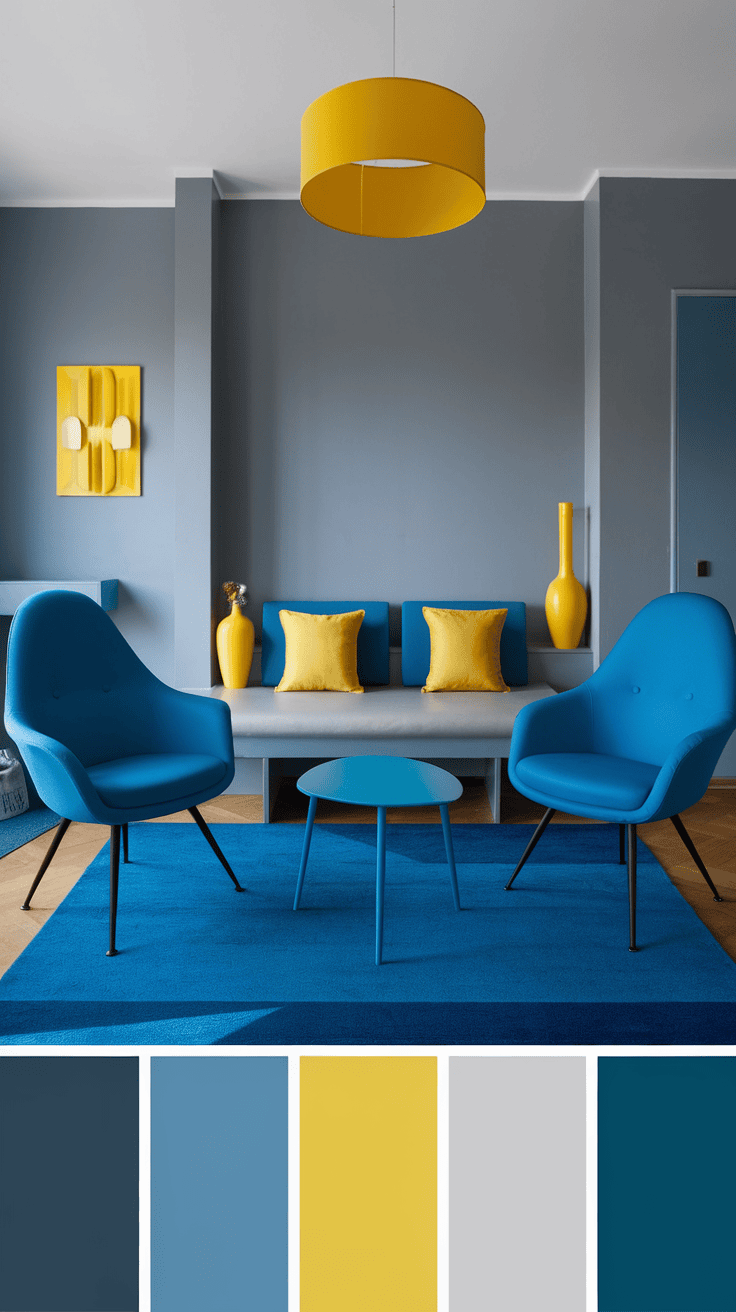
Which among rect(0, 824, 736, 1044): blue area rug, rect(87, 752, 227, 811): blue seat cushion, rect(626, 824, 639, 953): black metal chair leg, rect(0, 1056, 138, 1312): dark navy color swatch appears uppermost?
rect(87, 752, 227, 811): blue seat cushion

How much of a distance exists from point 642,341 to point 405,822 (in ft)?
9.17

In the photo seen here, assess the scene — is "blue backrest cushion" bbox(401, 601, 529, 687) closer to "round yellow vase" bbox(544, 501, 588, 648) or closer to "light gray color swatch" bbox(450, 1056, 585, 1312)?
"round yellow vase" bbox(544, 501, 588, 648)

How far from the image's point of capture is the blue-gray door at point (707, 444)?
177 inches

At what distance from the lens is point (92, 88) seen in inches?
144

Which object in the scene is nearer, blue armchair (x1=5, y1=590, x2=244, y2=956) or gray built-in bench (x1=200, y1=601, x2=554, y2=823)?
blue armchair (x1=5, y1=590, x2=244, y2=956)

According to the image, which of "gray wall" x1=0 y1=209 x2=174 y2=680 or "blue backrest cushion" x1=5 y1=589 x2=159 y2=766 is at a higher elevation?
"gray wall" x1=0 y1=209 x2=174 y2=680

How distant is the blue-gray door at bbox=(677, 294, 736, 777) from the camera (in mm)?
4484

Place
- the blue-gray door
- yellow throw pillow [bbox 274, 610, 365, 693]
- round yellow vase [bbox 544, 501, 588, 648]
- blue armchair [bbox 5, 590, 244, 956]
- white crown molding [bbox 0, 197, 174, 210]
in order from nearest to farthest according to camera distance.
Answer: blue armchair [bbox 5, 590, 244, 956] < yellow throw pillow [bbox 274, 610, 365, 693] < the blue-gray door < round yellow vase [bbox 544, 501, 588, 648] < white crown molding [bbox 0, 197, 174, 210]

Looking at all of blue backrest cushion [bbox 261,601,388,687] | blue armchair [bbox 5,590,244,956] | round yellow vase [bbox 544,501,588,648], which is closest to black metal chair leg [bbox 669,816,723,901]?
blue armchair [bbox 5,590,244,956]

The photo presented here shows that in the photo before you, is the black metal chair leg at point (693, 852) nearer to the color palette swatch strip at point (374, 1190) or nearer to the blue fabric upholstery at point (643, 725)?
the blue fabric upholstery at point (643, 725)

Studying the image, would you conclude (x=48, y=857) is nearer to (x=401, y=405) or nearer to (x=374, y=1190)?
(x=374, y=1190)

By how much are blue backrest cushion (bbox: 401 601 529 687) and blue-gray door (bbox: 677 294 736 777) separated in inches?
34.9

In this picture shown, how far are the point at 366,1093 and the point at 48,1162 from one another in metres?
0.38

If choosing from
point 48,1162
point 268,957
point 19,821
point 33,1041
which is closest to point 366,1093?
point 48,1162
